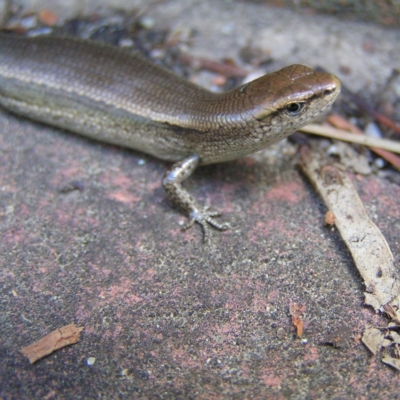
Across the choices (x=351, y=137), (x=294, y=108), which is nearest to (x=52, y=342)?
(x=294, y=108)

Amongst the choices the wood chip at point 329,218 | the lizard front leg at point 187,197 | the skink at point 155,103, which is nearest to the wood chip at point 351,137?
the skink at point 155,103

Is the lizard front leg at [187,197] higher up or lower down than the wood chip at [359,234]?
lower down

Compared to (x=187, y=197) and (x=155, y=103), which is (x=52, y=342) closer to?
(x=187, y=197)

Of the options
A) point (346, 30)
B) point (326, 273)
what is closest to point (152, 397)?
point (326, 273)

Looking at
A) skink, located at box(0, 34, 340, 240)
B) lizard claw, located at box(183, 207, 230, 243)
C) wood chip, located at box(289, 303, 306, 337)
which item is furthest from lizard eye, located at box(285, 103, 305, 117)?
wood chip, located at box(289, 303, 306, 337)

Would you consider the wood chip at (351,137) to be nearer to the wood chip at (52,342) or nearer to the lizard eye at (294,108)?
the lizard eye at (294,108)

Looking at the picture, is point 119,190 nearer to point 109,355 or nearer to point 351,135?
point 109,355
